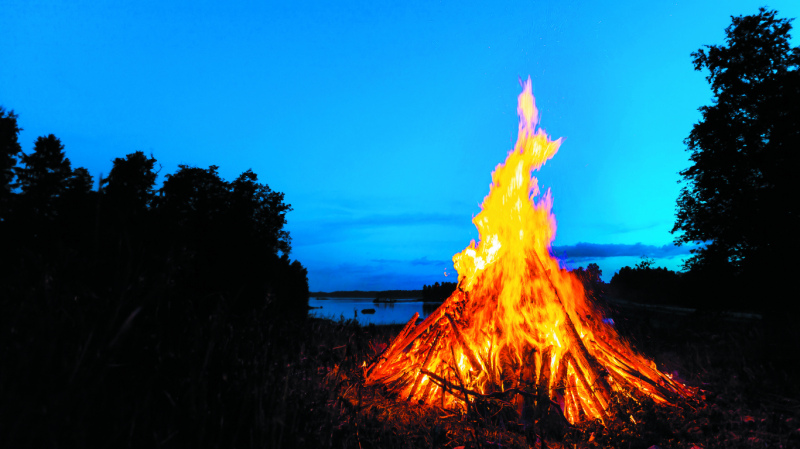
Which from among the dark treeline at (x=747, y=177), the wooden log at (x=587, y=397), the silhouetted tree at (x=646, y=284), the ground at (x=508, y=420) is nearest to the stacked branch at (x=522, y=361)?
the wooden log at (x=587, y=397)

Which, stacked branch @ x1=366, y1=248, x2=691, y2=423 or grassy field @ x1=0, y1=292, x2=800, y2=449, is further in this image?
stacked branch @ x1=366, y1=248, x2=691, y2=423

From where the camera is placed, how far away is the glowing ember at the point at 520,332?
5.35 metres

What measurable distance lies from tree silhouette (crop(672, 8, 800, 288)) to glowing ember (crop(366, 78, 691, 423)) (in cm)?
1048

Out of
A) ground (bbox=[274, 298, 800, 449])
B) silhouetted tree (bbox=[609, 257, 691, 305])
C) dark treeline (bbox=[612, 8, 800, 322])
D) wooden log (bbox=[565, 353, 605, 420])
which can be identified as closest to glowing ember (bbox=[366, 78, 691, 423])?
wooden log (bbox=[565, 353, 605, 420])

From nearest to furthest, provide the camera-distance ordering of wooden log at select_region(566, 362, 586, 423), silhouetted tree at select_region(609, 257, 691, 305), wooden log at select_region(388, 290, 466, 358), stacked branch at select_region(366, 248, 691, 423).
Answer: wooden log at select_region(566, 362, 586, 423) < stacked branch at select_region(366, 248, 691, 423) < wooden log at select_region(388, 290, 466, 358) < silhouetted tree at select_region(609, 257, 691, 305)

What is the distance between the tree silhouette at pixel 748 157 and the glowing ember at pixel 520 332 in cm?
1048

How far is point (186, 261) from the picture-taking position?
3115mm

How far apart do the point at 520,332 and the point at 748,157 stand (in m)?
13.4

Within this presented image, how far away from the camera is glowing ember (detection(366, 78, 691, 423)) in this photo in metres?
5.35

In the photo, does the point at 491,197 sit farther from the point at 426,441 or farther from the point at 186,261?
the point at 186,261

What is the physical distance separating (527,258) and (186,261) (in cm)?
467

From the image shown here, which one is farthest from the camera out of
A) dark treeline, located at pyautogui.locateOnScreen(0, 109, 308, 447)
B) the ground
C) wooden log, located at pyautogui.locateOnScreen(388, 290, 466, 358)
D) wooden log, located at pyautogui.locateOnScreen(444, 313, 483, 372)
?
wooden log, located at pyautogui.locateOnScreen(388, 290, 466, 358)

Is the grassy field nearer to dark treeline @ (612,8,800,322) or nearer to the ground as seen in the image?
the ground

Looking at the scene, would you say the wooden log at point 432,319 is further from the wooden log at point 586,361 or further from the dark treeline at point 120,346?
the dark treeline at point 120,346
